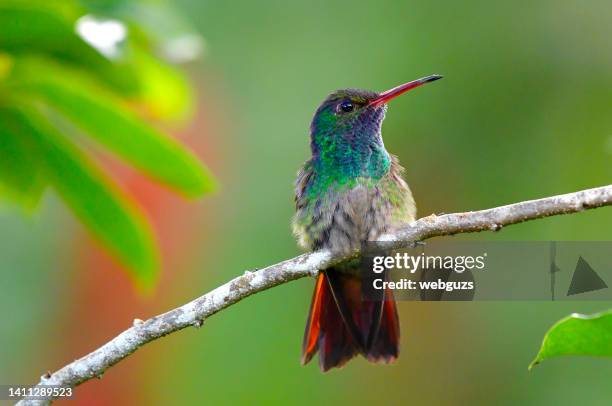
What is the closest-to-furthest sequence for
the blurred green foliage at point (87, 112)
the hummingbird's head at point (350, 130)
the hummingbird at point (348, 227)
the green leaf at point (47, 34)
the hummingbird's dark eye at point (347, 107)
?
the green leaf at point (47, 34) → the blurred green foliage at point (87, 112) → the hummingbird at point (348, 227) → the hummingbird's head at point (350, 130) → the hummingbird's dark eye at point (347, 107)

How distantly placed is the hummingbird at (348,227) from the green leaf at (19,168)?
1074 mm

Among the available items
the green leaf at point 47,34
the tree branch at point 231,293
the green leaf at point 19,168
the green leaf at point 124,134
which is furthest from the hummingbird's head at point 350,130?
the green leaf at point 19,168

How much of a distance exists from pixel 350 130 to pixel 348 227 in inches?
23.5

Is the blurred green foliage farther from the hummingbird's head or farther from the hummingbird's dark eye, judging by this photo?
the hummingbird's dark eye

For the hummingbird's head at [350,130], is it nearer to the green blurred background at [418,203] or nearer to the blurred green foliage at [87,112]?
the blurred green foliage at [87,112]

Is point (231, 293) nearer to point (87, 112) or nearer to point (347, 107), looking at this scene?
point (87, 112)

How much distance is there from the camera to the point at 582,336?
181 centimetres

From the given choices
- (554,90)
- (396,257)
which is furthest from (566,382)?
(396,257)

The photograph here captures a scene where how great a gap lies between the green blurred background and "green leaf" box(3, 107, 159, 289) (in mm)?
2951

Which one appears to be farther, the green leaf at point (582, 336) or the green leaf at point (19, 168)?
the green leaf at point (19, 168)

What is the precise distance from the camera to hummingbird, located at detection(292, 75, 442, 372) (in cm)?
329

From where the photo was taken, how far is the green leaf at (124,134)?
2.78 metres


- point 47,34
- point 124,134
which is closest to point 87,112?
point 124,134

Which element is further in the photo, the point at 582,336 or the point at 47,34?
the point at 47,34
